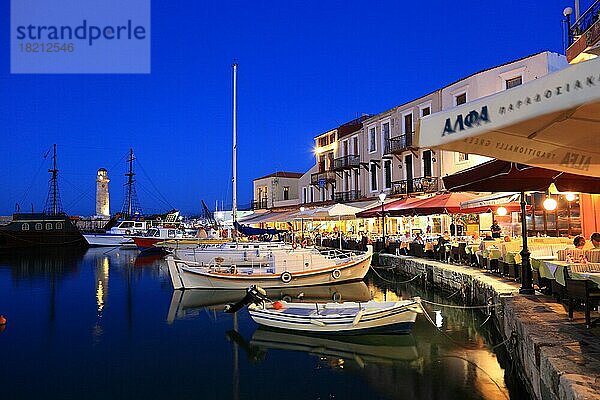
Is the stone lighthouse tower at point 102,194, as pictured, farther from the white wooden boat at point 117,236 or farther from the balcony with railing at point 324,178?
the balcony with railing at point 324,178

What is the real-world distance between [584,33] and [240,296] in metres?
13.7

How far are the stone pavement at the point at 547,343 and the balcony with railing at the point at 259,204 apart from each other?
1676 inches

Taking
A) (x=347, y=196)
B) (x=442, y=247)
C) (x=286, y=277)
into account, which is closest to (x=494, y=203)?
(x=442, y=247)

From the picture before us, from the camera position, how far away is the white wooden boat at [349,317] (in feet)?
34.8

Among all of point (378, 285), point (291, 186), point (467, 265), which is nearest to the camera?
point (467, 265)

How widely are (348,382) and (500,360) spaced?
3.04 m

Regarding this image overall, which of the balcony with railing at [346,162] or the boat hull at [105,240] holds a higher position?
the balcony with railing at [346,162]

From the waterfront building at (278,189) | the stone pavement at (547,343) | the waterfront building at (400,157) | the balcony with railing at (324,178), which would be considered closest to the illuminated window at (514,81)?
the waterfront building at (400,157)

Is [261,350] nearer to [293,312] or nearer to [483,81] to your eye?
[293,312]

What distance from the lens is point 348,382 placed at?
862 centimetres

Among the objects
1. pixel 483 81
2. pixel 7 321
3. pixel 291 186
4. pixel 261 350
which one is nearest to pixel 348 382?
pixel 261 350

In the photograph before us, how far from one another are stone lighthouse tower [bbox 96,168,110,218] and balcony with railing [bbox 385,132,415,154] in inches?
2896

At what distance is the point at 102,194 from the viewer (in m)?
91.8

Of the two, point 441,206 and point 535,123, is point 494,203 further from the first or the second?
point 535,123
